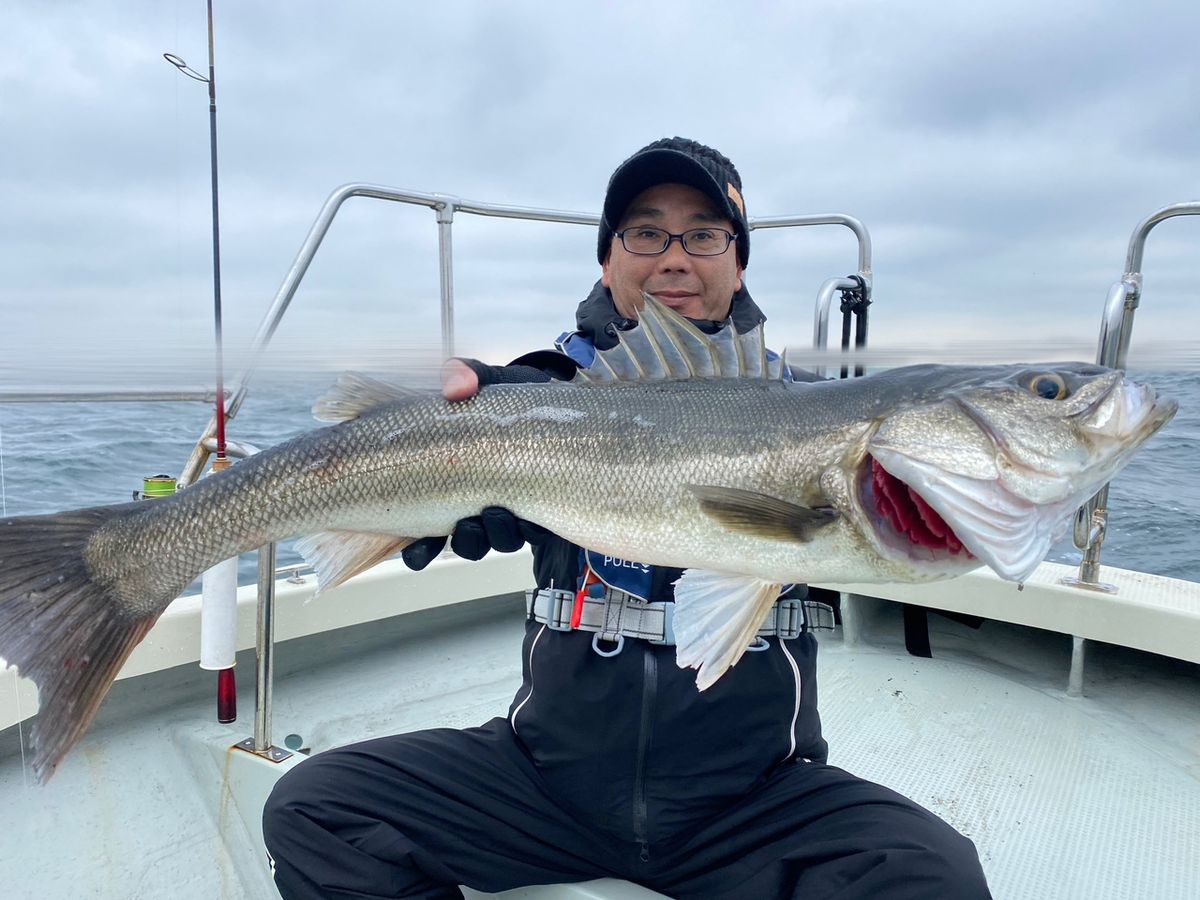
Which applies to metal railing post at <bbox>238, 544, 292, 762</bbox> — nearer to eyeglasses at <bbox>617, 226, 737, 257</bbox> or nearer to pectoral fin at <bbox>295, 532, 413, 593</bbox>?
pectoral fin at <bbox>295, 532, 413, 593</bbox>

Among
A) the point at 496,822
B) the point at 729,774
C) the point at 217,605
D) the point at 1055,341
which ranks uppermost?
the point at 1055,341

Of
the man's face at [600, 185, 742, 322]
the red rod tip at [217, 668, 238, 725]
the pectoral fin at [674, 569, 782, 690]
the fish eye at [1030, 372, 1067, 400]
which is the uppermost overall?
the man's face at [600, 185, 742, 322]

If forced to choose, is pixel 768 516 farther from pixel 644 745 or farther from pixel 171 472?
pixel 171 472

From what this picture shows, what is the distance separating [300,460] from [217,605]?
3.56ft

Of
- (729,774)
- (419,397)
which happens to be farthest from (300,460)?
(729,774)

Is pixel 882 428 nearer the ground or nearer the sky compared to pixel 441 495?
nearer the sky

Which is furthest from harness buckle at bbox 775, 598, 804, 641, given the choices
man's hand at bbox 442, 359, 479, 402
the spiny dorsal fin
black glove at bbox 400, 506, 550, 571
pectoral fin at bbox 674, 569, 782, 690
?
the spiny dorsal fin

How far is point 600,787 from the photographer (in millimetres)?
2123

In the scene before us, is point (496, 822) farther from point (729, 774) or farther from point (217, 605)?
point (217, 605)

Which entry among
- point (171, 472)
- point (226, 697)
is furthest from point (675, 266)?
point (171, 472)

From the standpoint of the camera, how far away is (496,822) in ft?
7.01

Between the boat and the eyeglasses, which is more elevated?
the eyeglasses

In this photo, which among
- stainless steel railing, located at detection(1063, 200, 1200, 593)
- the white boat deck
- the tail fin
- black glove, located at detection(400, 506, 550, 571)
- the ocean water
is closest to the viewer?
the tail fin

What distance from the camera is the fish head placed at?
1782 mm
